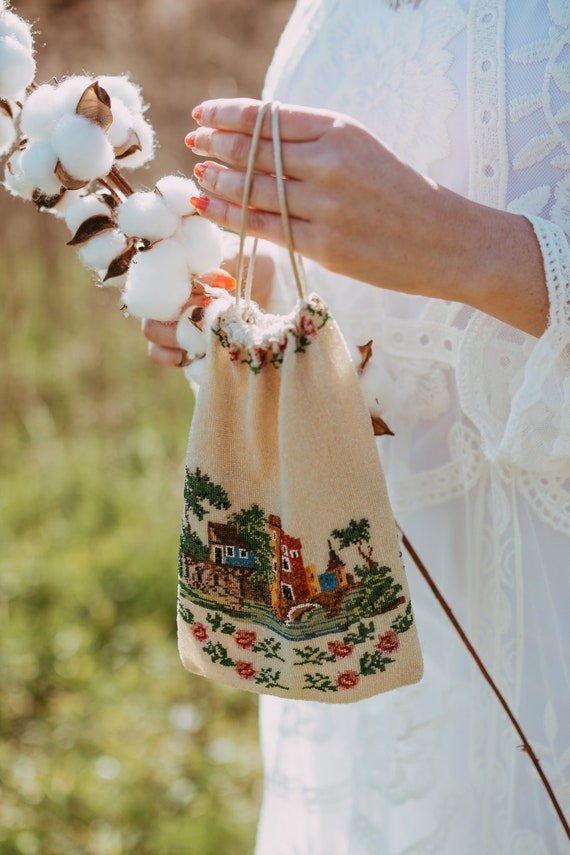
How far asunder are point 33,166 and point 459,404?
1.54 ft

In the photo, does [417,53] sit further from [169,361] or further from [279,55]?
[169,361]

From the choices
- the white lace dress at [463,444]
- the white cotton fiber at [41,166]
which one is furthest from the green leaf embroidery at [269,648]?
the white cotton fiber at [41,166]

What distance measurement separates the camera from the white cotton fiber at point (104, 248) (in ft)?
2.43

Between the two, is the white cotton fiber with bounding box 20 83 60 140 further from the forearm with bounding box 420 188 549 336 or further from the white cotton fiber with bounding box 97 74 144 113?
the forearm with bounding box 420 188 549 336

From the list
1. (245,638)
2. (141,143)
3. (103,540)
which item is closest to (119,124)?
(141,143)

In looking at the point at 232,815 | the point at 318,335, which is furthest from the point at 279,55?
the point at 232,815

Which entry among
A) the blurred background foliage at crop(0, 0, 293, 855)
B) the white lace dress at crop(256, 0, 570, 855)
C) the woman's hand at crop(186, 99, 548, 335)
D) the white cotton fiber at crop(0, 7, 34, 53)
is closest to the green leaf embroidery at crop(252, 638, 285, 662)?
the white lace dress at crop(256, 0, 570, 855)

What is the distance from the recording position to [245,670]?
0.81 metres

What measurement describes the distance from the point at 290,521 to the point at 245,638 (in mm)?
155

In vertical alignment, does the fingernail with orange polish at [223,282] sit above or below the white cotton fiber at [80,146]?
below

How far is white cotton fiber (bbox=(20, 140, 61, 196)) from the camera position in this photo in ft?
2.30

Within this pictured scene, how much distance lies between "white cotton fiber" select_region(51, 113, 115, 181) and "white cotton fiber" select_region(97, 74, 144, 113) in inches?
2.7

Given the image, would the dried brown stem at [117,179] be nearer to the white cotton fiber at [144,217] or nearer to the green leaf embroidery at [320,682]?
the white cotton fiber at [144,217]

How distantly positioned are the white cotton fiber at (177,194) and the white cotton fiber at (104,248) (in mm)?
59
